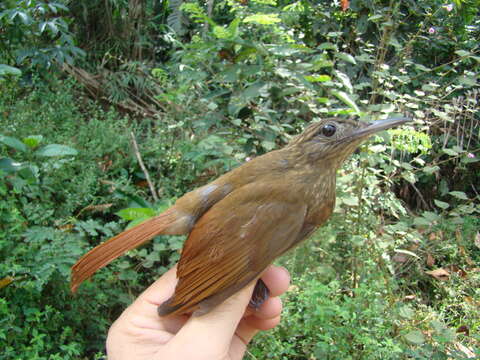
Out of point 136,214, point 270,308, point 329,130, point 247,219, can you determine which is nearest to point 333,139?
point 329,130

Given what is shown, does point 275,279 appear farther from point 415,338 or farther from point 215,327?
point 415,338

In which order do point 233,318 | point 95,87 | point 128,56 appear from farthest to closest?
1. point 128,56
2. point 95,87
3. point 233,318

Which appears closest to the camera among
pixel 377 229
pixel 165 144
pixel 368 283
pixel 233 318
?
pixel 233 318

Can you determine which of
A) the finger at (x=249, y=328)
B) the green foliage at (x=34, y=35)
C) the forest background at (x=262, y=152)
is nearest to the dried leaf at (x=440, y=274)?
the forest background at (x=262, y=152)

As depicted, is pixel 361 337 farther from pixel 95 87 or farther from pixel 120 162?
pixel 95 87

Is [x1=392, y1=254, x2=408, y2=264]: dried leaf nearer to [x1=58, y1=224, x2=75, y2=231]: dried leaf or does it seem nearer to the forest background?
the forest background

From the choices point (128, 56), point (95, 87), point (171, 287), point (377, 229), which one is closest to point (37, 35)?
point (95, 87)

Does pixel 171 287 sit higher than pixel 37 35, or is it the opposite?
pixel 37 35

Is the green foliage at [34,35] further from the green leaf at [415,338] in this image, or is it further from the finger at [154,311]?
the green leaf at [415,338]

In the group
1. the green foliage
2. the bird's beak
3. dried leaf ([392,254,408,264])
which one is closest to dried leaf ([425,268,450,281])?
dried leaf ([392,254,408,264])
